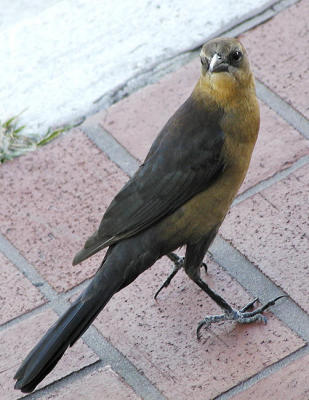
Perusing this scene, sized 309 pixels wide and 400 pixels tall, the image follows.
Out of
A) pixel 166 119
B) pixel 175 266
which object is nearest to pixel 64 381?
pixel 175 266

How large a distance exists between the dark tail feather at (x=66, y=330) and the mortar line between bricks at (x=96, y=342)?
0.23 meters

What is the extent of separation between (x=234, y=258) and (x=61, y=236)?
0.60 metres

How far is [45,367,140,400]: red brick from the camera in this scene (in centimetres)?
295

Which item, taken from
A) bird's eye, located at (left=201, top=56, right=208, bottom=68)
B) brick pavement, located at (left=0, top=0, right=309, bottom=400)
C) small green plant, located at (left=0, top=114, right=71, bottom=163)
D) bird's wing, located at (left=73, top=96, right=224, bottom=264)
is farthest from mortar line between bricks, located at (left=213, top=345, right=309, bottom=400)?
small green plant, located at (left=0, top=114, right=71, bottom=163)

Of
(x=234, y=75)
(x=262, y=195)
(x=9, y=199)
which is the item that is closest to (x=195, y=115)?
(x=234, y=75)

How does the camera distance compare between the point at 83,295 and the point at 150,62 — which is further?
the point at 150,62

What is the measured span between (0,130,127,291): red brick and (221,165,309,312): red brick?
462 millimetres

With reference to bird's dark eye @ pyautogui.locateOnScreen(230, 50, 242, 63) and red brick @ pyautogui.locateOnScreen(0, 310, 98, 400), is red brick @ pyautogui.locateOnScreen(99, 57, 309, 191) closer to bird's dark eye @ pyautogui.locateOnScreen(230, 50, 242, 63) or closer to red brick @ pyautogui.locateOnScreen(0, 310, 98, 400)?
bird's dark eye @ pyautogui.locateOnScreen(230, 50, 242, 63)

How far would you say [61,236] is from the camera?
3.43m

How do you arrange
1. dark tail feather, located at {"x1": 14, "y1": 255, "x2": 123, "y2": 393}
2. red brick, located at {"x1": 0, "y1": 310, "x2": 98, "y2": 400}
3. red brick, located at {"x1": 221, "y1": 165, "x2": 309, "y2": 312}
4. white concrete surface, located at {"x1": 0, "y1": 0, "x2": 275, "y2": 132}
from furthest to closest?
white concrete surface, located at {"x1": 0, "y1": 0, "x2": 275, "y2": 132} < red brick, located at {"x1": 221, "y1": 165, "x2": 309, "y2": 312} < red brick, located at {"x1": 0, "y1": 310, "x2": 98, "y2": 400} < dark tail feather, located at {"x1": 14, "y1": 255, "x2": 123, "y2": 393}

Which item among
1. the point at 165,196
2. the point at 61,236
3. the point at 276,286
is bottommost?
the point at 276,286

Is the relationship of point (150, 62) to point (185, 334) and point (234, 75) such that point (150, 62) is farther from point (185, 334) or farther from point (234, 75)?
point (185, 334)

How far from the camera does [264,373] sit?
9.68 feet

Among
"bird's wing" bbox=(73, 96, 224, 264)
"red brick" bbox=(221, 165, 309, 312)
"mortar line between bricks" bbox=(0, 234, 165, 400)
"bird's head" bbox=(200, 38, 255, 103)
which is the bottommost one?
"red brick" bbox=(221, 165, 309, 312)
